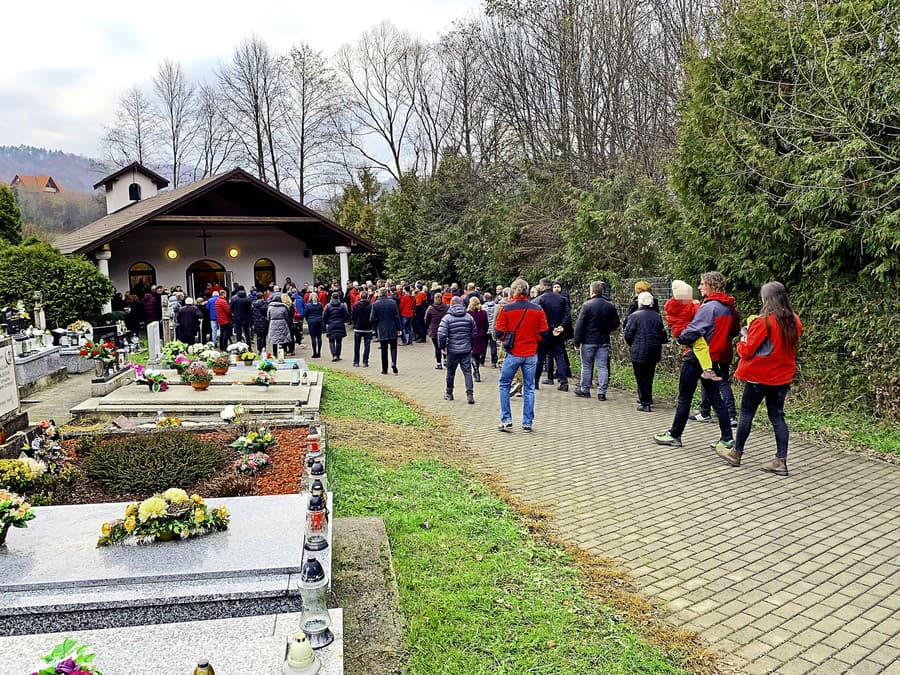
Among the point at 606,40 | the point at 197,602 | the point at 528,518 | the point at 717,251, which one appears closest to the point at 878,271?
the point at 717,251

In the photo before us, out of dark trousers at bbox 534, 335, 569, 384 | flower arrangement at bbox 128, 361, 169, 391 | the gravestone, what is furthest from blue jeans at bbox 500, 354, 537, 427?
the gravestone

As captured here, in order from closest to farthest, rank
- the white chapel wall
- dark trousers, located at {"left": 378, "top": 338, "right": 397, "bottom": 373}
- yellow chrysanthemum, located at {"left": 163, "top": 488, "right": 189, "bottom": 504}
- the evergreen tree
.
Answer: yellow chrysanthemum, located at {"left": 163, "top": 488, "right": 189, "bottom": 504} < dark trousers, located at {"left": 378, "top": 338, "right": 397, "bottom": 373} < the white chapel wall < the evergreen tree

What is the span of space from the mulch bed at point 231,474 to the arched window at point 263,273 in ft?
68.1

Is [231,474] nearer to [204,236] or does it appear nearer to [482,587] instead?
[482,587]

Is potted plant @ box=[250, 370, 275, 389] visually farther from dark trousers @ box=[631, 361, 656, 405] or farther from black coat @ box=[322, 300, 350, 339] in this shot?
black coat @ box=[322, 300, 350, 339]

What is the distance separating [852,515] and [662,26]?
16.2m

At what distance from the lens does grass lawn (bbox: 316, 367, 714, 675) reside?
3.67m

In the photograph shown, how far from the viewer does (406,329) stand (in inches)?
829

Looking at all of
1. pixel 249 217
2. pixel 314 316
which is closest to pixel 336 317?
pixel 314 316

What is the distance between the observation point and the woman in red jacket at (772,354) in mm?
6477

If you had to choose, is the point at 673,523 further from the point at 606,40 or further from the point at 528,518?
the point at 606,40

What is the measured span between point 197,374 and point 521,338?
15.4ft

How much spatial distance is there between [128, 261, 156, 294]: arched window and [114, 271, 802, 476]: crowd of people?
451 cm

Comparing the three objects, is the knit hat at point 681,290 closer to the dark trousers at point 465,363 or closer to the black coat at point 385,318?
the dark trousers at point 465,363
